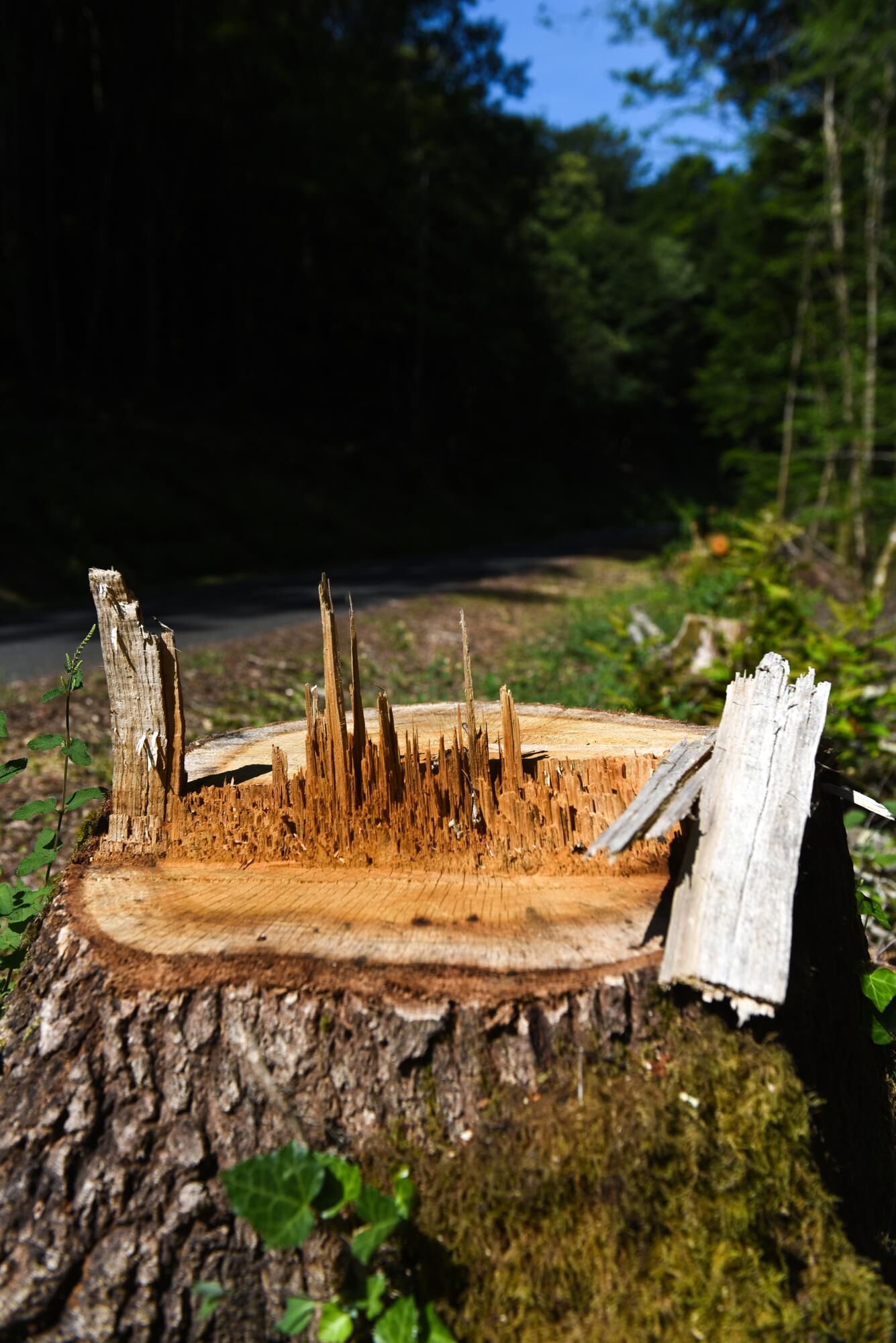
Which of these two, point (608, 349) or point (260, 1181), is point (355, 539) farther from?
point (608, 349)

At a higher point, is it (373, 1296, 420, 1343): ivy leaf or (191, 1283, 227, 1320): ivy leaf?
(373, 1296, 420, 1343): ivy leaf

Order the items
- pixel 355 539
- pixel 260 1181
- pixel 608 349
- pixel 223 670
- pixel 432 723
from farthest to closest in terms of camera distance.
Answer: pixel 608 349 < pixel 355 539 < pixel 223 670 < pixel 432 723 < pixel 260 1181

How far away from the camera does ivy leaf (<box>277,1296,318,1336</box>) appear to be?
1102 millimetres

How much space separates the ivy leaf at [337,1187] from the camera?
1148mm

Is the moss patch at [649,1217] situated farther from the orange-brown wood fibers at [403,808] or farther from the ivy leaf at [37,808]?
the ivy leaf at [37,808]

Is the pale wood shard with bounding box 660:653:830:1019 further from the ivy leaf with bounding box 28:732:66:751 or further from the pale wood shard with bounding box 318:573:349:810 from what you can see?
the ivy leaf with bounding box 28:732:66:751

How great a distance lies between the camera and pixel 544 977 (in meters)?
1.27

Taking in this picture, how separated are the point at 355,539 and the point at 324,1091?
13.9 metres

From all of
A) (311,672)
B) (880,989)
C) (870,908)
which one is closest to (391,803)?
(880,989)

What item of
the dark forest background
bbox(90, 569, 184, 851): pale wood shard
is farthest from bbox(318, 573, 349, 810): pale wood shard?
the dark forest background

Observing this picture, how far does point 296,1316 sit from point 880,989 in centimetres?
125

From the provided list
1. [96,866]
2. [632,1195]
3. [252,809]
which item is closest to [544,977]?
[632,1195]

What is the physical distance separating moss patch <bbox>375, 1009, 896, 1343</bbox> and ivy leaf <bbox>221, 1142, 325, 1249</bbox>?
0.60 feet

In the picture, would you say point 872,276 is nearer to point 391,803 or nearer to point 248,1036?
point 391,803
